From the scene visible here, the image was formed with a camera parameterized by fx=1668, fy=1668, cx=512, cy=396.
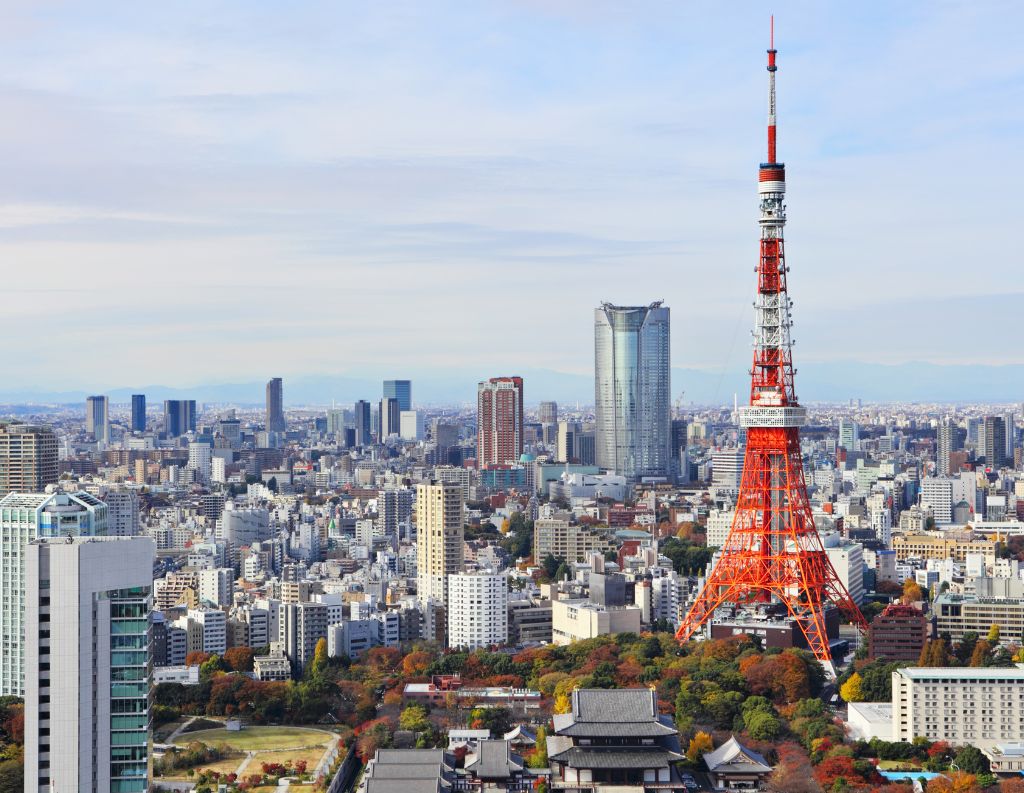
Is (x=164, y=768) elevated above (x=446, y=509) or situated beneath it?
situated beneath

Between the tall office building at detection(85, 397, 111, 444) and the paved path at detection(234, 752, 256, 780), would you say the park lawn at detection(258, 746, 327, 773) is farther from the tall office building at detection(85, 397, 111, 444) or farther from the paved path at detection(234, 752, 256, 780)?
the tall office building at detection(85, 397, 111, 444)

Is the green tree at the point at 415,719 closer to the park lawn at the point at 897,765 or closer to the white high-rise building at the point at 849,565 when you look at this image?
the park lawn at the point at 897,765

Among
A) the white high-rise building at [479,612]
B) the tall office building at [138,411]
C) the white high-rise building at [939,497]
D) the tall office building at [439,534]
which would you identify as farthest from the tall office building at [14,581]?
the tall office building at [138,411]

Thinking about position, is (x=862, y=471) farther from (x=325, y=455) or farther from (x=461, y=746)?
(x=461, y=746)

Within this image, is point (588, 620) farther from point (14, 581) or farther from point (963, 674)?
point (14, 581)

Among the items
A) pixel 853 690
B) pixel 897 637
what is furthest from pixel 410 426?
pixel 853 690

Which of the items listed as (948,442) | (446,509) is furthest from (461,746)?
(948,442)
